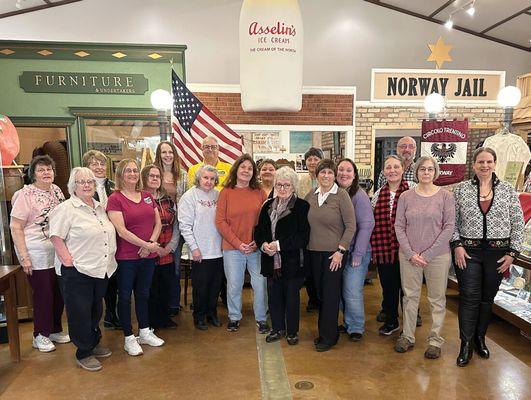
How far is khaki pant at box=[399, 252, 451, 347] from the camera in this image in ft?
9.53

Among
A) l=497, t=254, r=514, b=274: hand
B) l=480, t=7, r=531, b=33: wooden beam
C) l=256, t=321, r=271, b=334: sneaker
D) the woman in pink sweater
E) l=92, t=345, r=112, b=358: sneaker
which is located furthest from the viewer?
l=480, t=7, r=531, b=33: wooden beam

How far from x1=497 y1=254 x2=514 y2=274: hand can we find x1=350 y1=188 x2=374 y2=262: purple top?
919mm

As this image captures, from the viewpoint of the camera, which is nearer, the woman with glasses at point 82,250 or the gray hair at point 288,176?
the woman with glasses at point 82,250

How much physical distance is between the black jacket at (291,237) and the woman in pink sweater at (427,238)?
724 millimetres

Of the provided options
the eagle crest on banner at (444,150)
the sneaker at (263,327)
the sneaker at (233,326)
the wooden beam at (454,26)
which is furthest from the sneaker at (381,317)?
the wooden beam at (454,26)

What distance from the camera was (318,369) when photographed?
2881 millimetres

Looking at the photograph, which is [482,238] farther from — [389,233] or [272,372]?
[272,372]

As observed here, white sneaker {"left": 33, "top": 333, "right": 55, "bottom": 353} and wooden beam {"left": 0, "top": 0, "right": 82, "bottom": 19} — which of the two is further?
wooden beam {"left": 0, "top": 0, "right": 82, "bottom": 19}

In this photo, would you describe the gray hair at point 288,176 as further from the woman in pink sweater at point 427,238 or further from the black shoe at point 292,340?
the black shoe at point 292,340

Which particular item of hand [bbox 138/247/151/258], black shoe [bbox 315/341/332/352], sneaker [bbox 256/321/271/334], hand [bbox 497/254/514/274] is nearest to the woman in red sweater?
sneaker [bbox 256/321/271/334]

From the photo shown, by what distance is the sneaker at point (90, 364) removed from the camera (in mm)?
2883

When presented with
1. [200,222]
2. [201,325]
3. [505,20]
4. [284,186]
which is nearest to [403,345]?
[284,186]

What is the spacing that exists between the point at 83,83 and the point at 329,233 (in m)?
5.24

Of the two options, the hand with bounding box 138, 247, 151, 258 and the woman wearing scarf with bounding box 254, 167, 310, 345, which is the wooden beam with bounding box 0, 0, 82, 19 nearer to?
the hand with bounding box 138, 247, 151, 258
